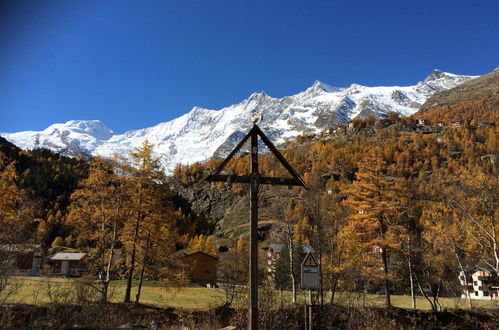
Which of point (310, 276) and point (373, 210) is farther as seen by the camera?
point (373, 210)

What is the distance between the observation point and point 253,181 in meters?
9.98

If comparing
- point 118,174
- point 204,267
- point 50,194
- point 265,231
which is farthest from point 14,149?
point 118,174

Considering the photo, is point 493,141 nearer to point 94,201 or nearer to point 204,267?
point 204,267

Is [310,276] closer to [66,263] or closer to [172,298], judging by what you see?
[172,298]

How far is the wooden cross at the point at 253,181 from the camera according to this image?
362 inches

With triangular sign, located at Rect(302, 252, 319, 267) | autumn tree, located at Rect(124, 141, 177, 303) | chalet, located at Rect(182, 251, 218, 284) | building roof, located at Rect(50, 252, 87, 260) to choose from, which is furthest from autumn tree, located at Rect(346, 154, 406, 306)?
building roof, located at Rect(50, 252, 87, 260)

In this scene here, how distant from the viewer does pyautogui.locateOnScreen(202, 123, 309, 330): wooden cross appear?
9195 mm

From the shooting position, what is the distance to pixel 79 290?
54.7 ft

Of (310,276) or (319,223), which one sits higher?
(319,223)

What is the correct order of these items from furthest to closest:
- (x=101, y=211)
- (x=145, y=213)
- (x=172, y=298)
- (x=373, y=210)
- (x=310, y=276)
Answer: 1. (x=172, y=298)
2. (x=373, y=210)
3. (x=145, y=213)
4. (x=101, y=211)
5. (x=310, y=276)

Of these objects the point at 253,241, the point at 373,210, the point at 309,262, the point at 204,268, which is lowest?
the point at 204,268

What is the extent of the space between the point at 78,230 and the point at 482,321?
26479mm

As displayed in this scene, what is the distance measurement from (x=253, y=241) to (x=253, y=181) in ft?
5.29

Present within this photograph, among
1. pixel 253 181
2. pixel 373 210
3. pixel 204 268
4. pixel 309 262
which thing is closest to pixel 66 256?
pixel 204 268
